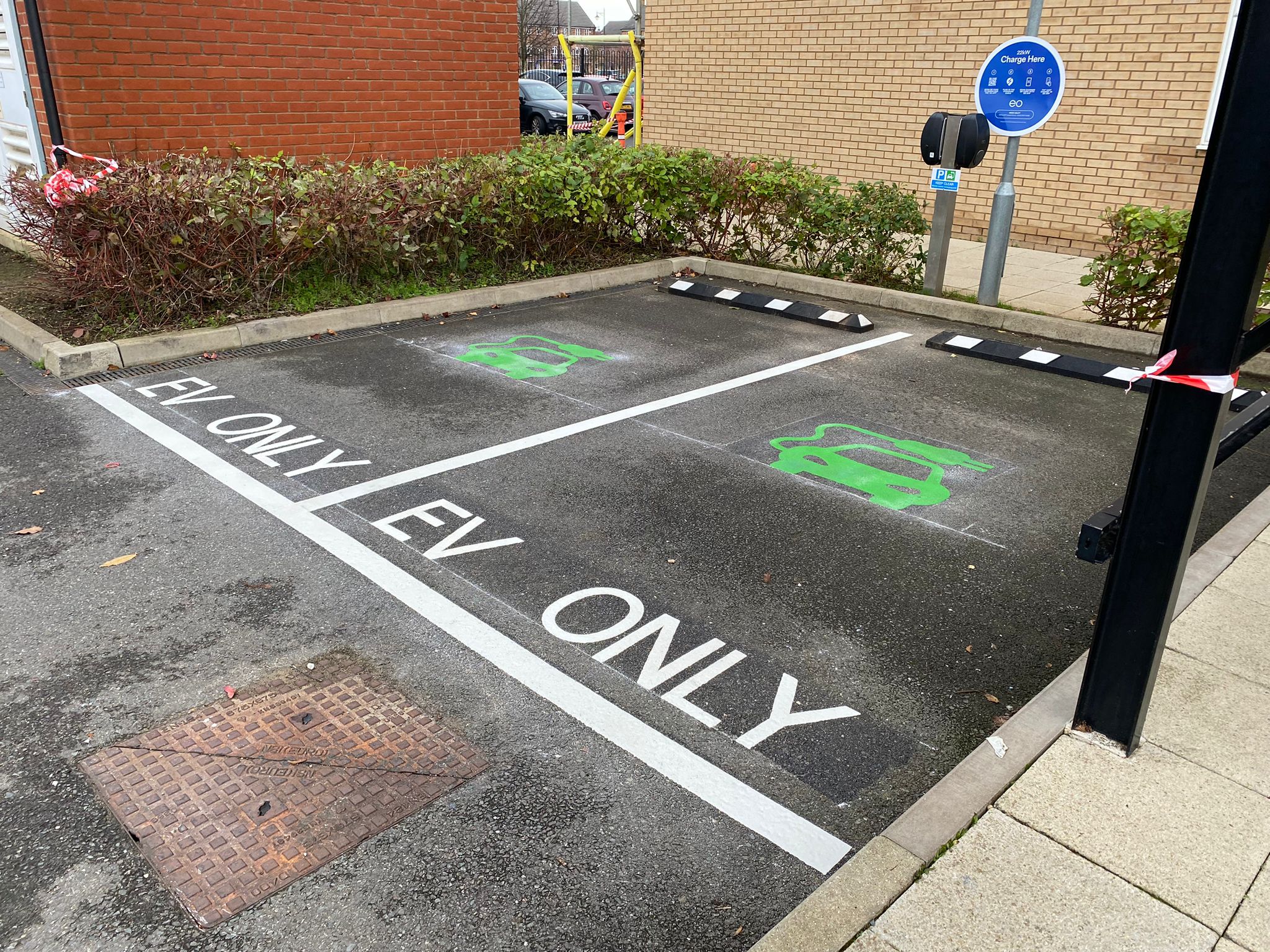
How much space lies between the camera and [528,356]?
8180 millimetres

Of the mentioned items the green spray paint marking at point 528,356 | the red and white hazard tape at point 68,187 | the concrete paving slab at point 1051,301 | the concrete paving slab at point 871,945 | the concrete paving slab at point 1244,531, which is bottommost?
the concrete paving slab at point 871,945

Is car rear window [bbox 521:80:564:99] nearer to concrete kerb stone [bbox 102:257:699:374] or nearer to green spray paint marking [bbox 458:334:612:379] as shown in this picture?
concrete kerb stone [bbox 102:257:699:374]

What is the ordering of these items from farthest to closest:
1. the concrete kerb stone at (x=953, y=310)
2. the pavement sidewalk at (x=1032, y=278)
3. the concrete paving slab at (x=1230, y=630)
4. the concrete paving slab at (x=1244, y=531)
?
the pavement sidewalk at (x=1032, y=278)
the concrete kerb stone at (x=953, y=310)
the concrete paving slab at (x=1244, y=531)
the concrete paving slab at (x=1230, y=630)

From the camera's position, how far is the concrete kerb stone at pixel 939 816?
256 centimetres

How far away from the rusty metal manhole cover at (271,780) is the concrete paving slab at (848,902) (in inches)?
47.3

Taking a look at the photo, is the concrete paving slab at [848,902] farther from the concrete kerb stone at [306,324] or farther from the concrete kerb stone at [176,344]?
the concrete kerb stone at [306,324]

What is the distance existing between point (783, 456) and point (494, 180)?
209 inches

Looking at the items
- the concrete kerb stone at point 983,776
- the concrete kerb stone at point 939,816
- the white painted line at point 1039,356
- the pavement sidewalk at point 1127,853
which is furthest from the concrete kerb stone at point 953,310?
the concrete kerb stone at point 983,776

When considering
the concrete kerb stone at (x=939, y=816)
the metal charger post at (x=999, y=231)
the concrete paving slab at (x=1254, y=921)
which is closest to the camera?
the concrete paving slab at (x=1254, y=921)

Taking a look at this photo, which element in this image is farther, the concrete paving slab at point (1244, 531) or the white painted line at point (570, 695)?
the concrete paving slab at point (1244, 531)

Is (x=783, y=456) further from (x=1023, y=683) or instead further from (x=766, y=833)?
(x=766, y=833)

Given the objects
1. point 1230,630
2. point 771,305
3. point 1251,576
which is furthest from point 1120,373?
point 1230,630

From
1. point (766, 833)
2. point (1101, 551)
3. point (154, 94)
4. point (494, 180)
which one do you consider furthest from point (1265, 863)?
point (154, 94)

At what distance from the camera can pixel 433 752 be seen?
3.37 m
